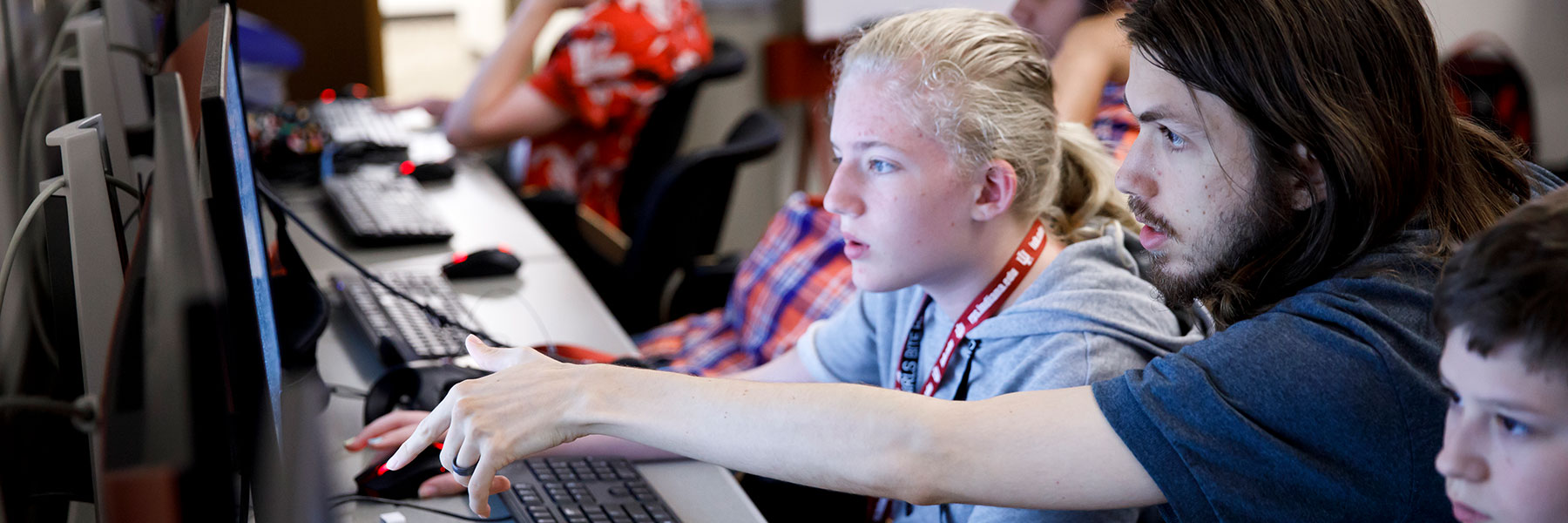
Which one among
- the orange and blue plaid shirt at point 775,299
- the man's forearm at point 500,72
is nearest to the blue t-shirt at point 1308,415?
the orange and blue plaid shirt at point 775,299

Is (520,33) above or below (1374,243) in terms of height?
below

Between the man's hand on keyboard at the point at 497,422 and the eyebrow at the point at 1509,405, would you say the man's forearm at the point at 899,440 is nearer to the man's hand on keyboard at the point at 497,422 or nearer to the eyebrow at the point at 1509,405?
the man's hand on keyboard at the point at 497,422

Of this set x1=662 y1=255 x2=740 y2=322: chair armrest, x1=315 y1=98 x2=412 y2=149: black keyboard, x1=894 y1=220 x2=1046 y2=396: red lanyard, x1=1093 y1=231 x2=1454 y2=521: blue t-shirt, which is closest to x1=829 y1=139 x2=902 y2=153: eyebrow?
x1=894 y1=220 x2=1046 y2=396: red lanyard

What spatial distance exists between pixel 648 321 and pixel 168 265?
155 centimetres

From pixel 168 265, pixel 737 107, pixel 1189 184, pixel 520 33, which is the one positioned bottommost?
pixel 737 107

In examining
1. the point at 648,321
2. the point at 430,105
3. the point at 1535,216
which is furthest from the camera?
the point at 430,105

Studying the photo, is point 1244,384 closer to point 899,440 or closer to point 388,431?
point 899,440

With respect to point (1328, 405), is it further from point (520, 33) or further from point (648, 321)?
point (520, 33)

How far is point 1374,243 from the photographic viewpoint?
933mm

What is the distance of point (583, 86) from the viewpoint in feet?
9.04

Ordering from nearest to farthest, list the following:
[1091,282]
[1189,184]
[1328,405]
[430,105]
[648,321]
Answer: [1328,405], [1189,184], [1091,282], [648,321], [430,105]

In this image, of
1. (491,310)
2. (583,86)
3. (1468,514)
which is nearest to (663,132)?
(583,86)

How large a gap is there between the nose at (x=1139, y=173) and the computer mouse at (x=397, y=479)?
27.0 inches

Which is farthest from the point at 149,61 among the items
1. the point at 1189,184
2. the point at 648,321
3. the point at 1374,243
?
the point at 1374,243
